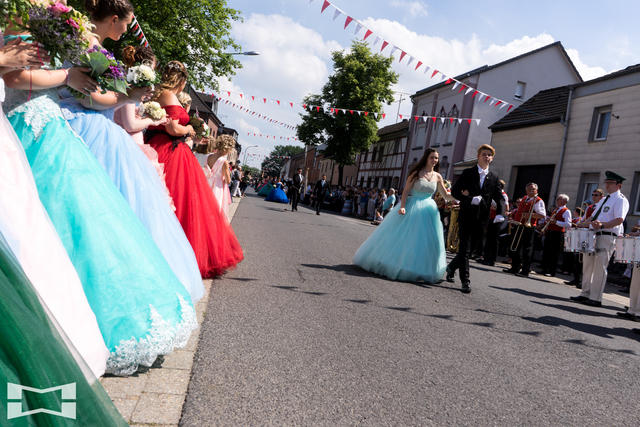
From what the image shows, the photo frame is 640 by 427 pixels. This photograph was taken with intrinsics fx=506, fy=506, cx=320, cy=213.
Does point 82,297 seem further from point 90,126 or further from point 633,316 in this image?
point 633,316

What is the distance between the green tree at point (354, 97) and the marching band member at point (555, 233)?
30.3 m

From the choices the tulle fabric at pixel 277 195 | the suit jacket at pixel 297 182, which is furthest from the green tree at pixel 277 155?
the suit jacket at pixel 297 182

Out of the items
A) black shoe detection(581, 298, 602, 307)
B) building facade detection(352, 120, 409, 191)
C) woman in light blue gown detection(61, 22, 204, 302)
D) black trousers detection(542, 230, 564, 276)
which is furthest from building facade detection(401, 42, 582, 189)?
woman in light blue gown detection(61, 22, 204, 302)

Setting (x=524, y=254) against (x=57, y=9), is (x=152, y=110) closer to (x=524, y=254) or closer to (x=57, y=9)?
(x=57, y=9)

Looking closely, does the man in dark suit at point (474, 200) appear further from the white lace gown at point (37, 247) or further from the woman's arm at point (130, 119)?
the white lace gown at point (37, 247)

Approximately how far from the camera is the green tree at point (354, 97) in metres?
43.1

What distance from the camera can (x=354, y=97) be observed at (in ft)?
140

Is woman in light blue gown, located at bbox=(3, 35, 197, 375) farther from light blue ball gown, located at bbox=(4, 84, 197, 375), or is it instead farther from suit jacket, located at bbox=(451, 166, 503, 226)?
suit jacket, located at bbox=(451, 166, 503, 226)

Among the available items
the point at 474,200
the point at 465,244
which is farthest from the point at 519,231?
the point at 465,244

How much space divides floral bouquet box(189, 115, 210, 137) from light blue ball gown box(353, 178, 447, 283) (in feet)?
10.3

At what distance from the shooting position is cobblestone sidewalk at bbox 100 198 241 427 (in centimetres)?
236

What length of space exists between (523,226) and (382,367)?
9.57 m

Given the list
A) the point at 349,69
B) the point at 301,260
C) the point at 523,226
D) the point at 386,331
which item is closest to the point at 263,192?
the point at 349,69

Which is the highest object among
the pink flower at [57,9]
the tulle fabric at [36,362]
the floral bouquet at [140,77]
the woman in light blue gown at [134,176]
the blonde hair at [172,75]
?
the blonde hair at [172,75]
